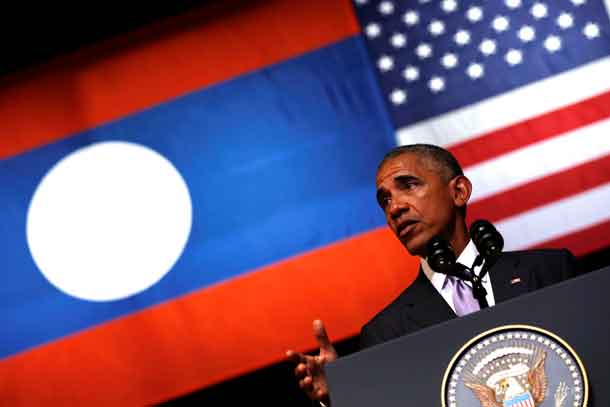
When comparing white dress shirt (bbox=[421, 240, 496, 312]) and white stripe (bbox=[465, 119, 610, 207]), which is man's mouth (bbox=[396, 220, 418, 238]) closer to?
white dress shirt (bbox=[421, 240, 496, 312])

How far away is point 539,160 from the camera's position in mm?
3543

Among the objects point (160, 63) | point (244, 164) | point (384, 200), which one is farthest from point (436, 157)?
point (160, 63)

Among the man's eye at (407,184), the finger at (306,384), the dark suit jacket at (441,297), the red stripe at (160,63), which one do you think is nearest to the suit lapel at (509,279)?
the dark suit jacket at (441,297)

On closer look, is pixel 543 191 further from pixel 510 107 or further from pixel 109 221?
pixel 109 221

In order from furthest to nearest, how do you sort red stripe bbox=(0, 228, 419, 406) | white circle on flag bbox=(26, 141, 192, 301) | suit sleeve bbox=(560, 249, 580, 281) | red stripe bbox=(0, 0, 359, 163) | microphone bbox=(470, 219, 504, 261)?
red stripe bbox=(0, 0, 359, 163), white circle on flag bbox=(26, 141, 192, 301), red stripe bbox=(0, 228, 419, 406), suit sleeve bbox=(560, 249, 580, 281), microphone bbox=(470, 219, 504, 261)

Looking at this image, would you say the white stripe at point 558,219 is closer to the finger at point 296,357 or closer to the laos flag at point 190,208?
the laos flag at point 190,208

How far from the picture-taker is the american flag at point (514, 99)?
3492 millimetres

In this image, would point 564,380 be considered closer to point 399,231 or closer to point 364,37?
point 399,231

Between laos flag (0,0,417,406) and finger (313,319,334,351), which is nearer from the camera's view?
finger (313,319,334,351)

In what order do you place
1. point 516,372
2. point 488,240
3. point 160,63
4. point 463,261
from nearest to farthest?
1. point 516,372
2. point 488,240
3. point 463,261
4. point 160,63

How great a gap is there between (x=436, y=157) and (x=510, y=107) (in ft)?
4.17

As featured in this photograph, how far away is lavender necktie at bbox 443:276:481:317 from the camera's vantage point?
80.4 inches

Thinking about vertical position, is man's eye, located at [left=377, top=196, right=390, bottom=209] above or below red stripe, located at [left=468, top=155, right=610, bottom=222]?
below

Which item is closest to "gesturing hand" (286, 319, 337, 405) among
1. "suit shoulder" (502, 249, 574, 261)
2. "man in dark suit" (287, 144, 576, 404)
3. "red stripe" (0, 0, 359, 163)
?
"man in dark suit" (287, 144, 576, 404)
